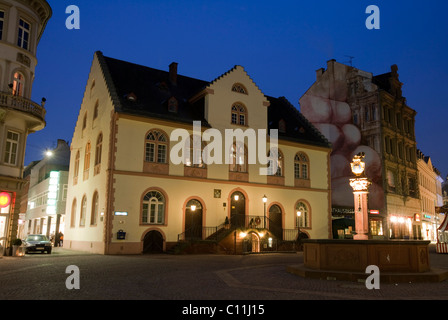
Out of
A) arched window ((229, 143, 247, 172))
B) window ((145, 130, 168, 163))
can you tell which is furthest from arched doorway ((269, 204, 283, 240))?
window ((145, 130, 168, 163))

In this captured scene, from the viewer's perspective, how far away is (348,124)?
48.0 meters

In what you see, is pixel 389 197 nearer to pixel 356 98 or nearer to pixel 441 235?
pixel 356 98

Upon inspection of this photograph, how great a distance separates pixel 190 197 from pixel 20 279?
17122 millimetres

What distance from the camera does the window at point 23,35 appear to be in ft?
81.2

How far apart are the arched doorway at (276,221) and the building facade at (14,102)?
17.8 metres

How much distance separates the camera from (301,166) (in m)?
36.1

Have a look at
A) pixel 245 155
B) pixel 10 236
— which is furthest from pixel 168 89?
pixel 10 236

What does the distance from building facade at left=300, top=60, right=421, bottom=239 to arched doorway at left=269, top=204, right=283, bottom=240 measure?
11436 mm

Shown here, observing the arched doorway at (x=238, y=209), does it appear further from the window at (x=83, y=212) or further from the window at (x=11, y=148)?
the window at (x=11, y=148)

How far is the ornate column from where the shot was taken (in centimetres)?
1639

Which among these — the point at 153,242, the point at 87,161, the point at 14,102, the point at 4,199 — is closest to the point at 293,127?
the point at 153,242

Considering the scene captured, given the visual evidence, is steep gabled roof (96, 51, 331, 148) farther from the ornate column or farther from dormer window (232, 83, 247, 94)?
the ornate column

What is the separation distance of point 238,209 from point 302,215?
21.2 ft

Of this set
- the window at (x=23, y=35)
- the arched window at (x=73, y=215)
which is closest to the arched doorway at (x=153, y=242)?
the arched window at (x=73, y=215)
